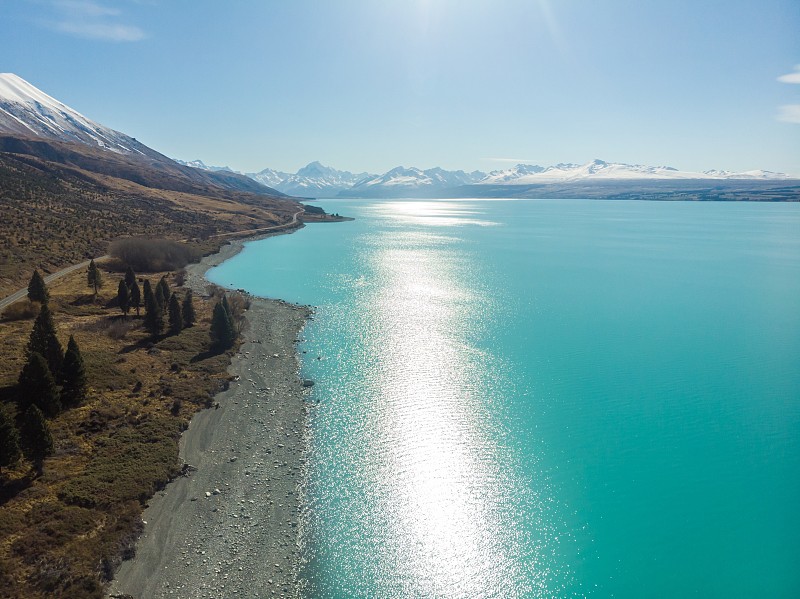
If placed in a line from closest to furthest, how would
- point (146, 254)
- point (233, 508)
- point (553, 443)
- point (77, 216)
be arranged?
point (233, 508) → point (553, 443) → point (146, 254) → point (77, 216)

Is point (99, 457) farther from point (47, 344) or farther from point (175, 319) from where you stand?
point (175, 319)

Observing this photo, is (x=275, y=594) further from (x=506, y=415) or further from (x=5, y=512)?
(x=506, y=415)

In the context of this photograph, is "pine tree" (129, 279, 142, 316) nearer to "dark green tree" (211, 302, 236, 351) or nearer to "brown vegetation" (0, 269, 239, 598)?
"brown vegetation" (0, 269, 239, 598)

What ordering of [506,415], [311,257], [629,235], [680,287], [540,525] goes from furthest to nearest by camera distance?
[629,235], [311,257], [680,287], [506,415], [540,525]

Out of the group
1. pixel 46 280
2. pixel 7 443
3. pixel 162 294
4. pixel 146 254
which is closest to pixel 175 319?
pixel 162 294

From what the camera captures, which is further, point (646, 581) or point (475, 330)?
point (475, 330)

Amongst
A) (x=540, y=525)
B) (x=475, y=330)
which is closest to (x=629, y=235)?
(x=475, y=330)
